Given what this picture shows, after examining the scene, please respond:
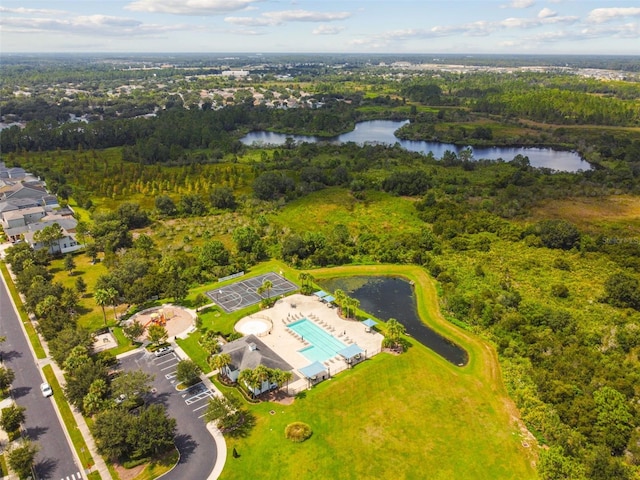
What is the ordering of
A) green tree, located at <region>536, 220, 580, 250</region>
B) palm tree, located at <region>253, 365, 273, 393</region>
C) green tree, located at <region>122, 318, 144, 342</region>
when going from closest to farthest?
palm tree, located at <region>253, 365, 273, 393</region> → green tree, located at <region>122, 318, 144, 342</region> → green tree, located at <region>536, 220, 580, 250</region>

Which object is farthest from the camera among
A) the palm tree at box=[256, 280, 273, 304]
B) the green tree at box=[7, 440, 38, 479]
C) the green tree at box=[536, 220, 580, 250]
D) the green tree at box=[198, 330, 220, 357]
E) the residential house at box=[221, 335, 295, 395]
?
the green tree at box=[536, 220, 580, 250]

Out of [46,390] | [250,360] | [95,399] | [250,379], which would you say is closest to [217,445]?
[250,379]

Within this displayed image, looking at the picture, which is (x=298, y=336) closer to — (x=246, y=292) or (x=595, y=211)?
(x=246, y=292)

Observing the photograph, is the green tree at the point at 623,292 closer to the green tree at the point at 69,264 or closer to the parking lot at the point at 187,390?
the parking lot at the point at 187,390

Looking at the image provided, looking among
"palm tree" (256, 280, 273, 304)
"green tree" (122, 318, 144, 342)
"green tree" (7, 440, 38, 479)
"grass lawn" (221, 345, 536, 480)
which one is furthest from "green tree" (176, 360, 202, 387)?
"palm tree" (256, 280, 273, 304)

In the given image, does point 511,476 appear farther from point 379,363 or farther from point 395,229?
point 395,229

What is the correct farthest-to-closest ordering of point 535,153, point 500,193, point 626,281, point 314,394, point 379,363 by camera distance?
point 535,153 < point 500,193 < point 626,281 < point 379,363 < point 314,394

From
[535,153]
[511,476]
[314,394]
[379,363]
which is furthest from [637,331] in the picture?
[535,153]

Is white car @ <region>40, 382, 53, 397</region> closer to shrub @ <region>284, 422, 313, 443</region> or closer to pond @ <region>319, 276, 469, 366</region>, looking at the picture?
shrub @ <region>284, 422, 313, 443</region>
